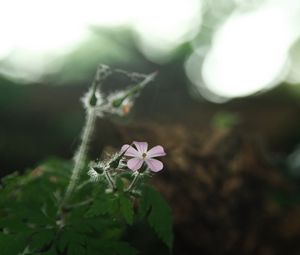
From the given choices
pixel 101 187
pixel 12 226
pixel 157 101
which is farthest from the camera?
pixel 157 101

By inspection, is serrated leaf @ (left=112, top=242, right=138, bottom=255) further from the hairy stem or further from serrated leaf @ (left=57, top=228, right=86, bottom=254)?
the hairy stem

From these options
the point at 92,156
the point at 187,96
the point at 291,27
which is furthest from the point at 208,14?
the point at 92,156

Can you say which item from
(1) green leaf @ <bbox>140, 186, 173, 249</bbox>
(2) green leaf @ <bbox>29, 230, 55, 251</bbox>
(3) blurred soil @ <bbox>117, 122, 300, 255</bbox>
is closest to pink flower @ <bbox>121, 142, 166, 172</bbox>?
(1) green leaf @ <bbox>140, 186, 173, 249</bbox>

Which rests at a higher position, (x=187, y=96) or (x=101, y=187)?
(x=187, y=96)

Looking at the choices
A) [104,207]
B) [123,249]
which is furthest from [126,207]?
[123,249]

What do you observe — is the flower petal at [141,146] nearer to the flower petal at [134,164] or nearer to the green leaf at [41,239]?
the flower petal at [134,164]

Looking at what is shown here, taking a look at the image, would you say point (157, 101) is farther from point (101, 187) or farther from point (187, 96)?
point (101, 187)

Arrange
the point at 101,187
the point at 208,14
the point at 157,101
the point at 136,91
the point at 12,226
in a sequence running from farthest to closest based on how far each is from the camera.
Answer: the point at 208,14
the point at 157,101
the point at 136,91
the point at 101,187
the point at 12,226
